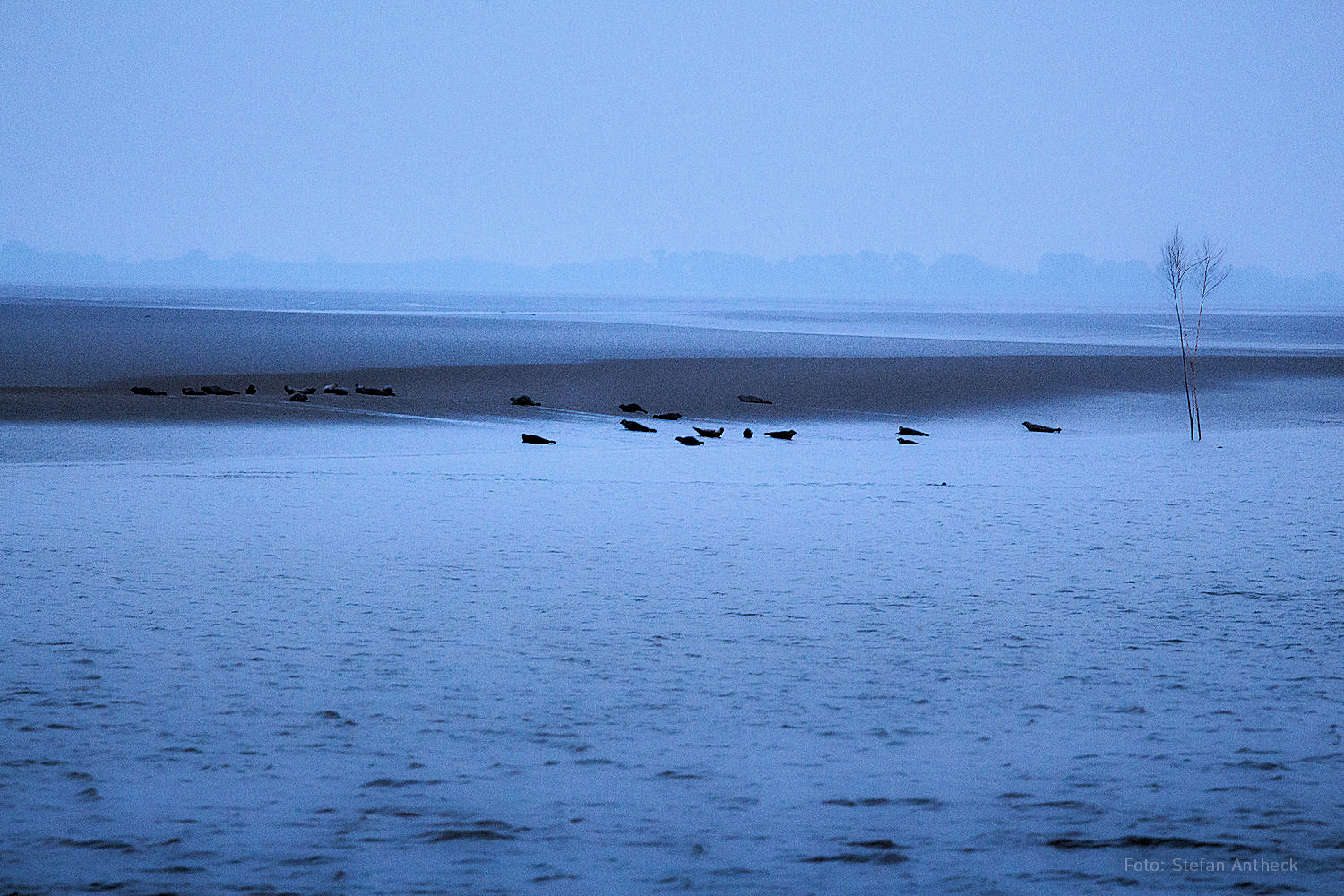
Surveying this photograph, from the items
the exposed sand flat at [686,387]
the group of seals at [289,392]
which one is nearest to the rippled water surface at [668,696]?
the exposed sand flat at [686,387]

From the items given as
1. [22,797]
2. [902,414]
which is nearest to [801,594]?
[22,797]

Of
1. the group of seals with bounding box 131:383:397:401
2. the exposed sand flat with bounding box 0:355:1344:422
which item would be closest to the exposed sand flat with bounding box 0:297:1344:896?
the exposed sand flat with bounding box 0:355:1344:422

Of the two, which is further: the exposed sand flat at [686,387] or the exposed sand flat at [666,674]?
the exposed sand flat at [686,387]

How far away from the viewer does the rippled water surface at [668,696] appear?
4.55 m

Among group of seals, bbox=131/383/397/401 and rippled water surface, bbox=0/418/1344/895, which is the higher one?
group of seals, bbox=131/383/397/401

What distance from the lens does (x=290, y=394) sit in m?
24.9

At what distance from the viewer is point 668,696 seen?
6.27 metres

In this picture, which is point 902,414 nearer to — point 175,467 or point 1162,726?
point 175,467

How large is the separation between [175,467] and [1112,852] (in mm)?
13016

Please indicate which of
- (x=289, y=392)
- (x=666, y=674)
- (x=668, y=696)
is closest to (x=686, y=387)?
(x=289, y=392)

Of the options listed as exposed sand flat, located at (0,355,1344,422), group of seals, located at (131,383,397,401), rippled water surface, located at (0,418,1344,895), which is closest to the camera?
rippled water surface, located at (0,418,1344,895)

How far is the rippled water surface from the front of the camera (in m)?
4.55

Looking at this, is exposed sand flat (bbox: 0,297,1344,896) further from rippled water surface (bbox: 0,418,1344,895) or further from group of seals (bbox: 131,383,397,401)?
group of seals (bbox: 131,383,397,401)

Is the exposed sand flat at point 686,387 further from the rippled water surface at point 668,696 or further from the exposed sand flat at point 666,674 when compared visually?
the rippled water surface at point 668,696
